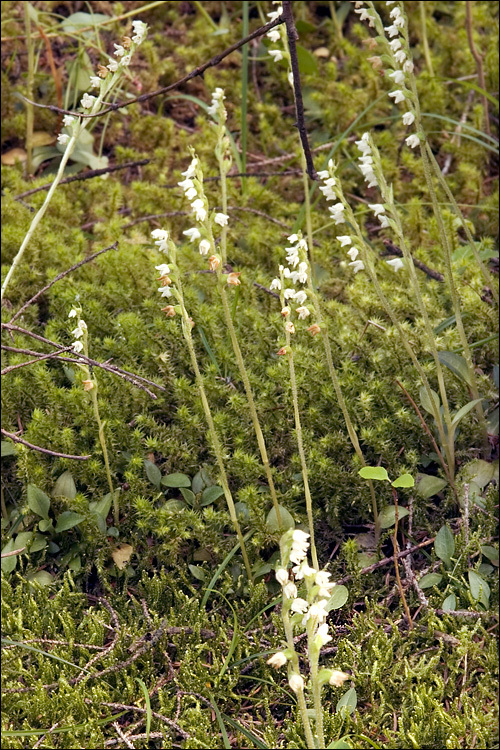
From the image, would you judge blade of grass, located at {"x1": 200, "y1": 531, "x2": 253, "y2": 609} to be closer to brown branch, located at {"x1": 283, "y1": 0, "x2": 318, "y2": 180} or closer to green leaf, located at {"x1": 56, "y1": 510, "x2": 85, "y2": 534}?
green leaf, located at {"x1": 56, "y1": 510, "x2": 85, "y2": 534}

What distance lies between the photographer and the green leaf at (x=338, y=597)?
2.10 m

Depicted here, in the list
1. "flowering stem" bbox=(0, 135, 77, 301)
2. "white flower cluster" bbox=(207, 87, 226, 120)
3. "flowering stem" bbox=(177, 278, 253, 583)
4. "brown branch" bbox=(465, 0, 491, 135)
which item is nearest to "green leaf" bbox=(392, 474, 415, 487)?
"flowering stem" bbox=(177, 278, 253, 583)

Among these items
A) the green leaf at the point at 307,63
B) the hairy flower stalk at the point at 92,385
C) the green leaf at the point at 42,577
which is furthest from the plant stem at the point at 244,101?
the green leaf at the point at 42,577

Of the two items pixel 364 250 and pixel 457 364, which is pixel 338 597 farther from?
pixel 364 250

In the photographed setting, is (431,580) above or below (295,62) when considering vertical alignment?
below

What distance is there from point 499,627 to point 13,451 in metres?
1.74

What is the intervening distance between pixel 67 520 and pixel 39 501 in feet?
0.42

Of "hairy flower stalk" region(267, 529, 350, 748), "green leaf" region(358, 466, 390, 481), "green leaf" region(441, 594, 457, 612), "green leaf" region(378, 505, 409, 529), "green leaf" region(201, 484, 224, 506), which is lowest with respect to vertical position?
"green leaf" region(441, 594, 457, 612)

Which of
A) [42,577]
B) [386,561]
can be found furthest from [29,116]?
[386,561]

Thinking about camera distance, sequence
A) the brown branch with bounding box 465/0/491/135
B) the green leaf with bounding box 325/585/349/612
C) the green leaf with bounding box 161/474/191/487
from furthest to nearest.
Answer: the brown branch with bounding box 465/0/491/135 → the green leaf with bounding box 161/474/191/487 → the green leaf with bounding box 325/585/349/612

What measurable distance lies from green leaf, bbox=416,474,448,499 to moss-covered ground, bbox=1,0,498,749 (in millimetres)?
12

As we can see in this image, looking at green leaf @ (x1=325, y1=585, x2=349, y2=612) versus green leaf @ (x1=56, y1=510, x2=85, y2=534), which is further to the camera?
green leaf @ (x1=56, y1=510, x2=85, y2=534)

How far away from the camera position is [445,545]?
233cm

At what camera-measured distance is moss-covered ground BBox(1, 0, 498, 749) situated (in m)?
2.04
